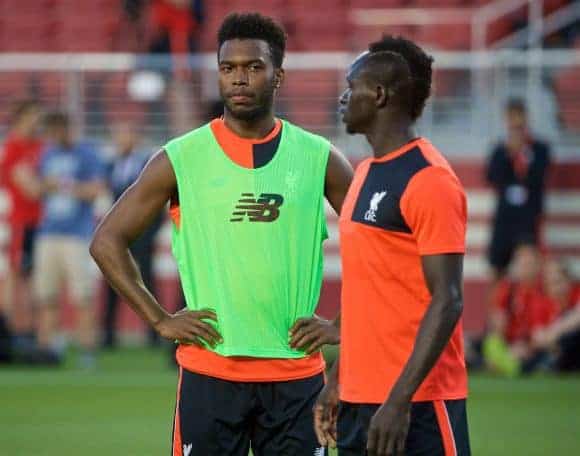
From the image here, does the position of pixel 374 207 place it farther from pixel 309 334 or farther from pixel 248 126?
pixel 248 126

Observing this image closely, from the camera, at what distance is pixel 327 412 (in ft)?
16.0

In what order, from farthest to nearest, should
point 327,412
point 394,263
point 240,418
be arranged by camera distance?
1. point 240,418
2. point 327,412
3. point 394,263

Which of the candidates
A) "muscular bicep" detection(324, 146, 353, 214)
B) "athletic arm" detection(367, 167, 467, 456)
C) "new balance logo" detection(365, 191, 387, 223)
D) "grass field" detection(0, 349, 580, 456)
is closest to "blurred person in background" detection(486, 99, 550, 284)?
"grass field" detection(0, 349, 580, 456)

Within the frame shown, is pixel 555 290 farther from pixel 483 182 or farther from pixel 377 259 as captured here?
pixel 377 259

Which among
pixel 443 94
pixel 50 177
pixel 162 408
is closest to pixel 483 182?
pixel 443 94

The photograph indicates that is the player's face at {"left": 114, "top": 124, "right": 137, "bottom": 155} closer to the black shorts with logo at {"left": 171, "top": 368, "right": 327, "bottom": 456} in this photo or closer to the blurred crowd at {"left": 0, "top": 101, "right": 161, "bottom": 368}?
the blurred crowd at {"left": 0, "top": 101, "right": 161, "bottom": 368}

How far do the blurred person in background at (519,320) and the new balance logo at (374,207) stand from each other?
922cm

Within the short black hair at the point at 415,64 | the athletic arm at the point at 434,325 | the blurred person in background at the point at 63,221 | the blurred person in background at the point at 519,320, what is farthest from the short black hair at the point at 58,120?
the athletic arm at the point at 434,325

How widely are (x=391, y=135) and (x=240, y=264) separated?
Result: 0.93 meters

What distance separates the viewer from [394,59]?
4.65 metres

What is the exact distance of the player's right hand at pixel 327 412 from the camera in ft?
15.9

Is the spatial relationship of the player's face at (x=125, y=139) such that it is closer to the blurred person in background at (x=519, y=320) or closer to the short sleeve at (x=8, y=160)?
the short sleeve at (x=8, y=160)

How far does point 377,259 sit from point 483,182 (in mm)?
12440

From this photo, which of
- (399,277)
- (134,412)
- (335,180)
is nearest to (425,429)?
(399,277)
